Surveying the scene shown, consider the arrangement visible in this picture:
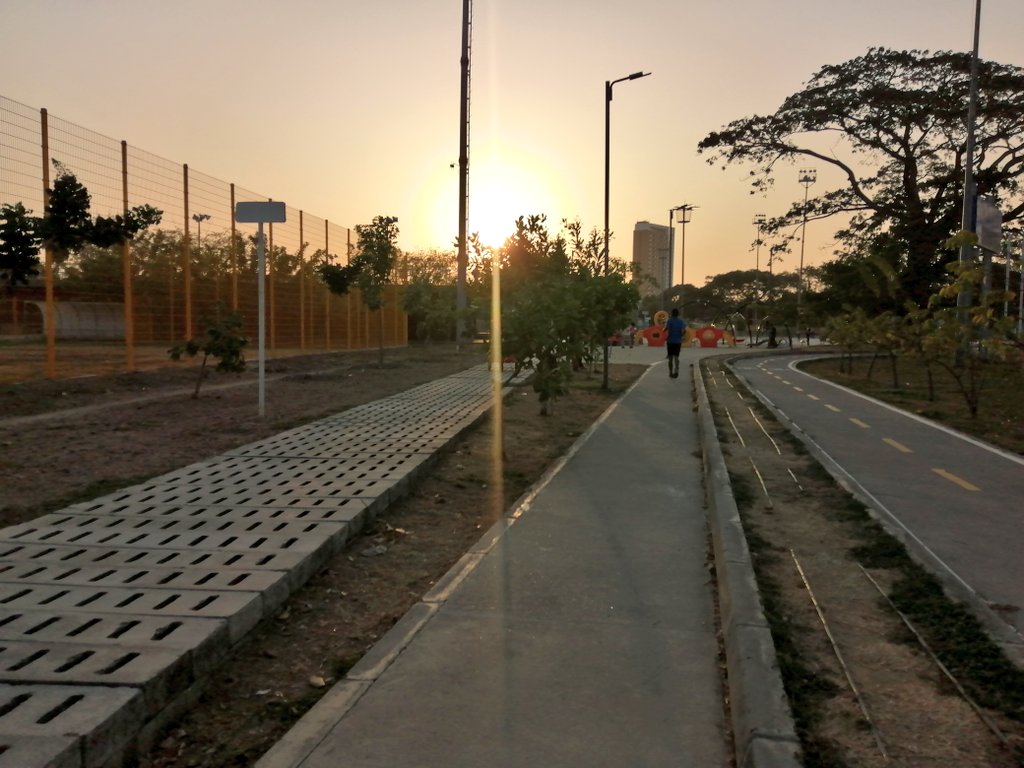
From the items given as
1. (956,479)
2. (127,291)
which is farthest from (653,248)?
(956,479)

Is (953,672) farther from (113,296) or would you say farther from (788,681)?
(113,296)

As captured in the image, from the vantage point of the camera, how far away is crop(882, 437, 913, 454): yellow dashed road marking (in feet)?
35.9

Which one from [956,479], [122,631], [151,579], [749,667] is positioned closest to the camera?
[749,667]

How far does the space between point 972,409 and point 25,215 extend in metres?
14.9

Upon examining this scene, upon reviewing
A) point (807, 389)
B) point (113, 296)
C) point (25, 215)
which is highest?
point (25, 215)

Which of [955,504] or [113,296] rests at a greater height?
[113,296]

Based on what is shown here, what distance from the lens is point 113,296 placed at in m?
15.5

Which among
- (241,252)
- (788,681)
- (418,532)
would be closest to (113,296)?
(241,252)

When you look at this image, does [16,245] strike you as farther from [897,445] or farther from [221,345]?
[897,445]

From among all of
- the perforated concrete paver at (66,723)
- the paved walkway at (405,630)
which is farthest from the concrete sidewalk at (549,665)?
the perforated concrete paver at (66,723)

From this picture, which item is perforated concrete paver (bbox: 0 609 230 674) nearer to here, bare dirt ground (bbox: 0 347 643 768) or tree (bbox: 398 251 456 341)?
bare dirt ground (bbox: 0 347 643 768)

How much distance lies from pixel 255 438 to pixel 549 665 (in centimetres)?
724

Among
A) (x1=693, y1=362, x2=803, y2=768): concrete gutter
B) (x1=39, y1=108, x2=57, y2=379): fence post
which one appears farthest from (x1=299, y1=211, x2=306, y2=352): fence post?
(x1=693, y1=362, x2=803, y2=768): concrete gutter

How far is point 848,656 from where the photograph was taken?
164 inches
